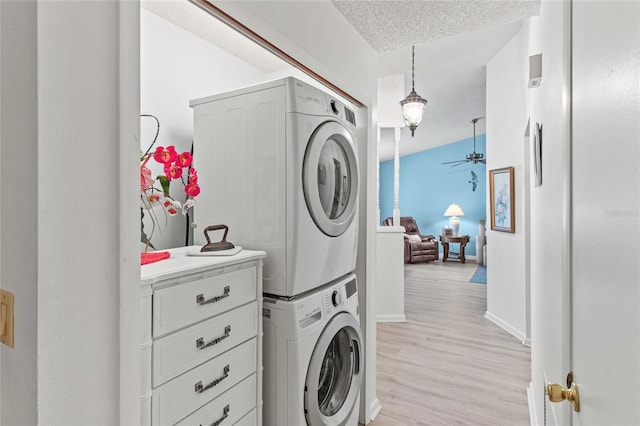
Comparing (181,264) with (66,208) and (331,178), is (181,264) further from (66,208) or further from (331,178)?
(331,178)

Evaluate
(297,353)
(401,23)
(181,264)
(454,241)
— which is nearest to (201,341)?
(181,264)

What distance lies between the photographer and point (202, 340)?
1.12m

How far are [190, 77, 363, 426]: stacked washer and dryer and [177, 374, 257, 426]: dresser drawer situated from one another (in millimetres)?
146

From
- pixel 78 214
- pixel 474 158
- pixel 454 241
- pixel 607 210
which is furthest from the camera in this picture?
pixel 454 241

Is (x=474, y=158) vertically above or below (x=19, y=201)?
above

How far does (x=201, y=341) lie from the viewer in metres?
1.12

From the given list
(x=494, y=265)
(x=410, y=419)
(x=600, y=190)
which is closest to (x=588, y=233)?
(x=600, y=190)

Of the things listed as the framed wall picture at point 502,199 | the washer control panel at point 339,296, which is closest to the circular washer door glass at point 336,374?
the washer control panel at point 339,296

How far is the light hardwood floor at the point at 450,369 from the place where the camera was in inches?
88.0

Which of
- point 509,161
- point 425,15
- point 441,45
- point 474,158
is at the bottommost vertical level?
point 509,161

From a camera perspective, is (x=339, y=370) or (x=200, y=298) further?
(x=339, y=370)

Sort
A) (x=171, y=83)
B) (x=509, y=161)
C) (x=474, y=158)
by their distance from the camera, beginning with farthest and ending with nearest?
1. (x=474, y=158)
2. (x=509, y=161)
3. (x=171, y=83)

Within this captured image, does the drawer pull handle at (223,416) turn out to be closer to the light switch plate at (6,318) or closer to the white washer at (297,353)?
the white washer at (297,353)

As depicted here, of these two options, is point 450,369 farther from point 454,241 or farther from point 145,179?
point 454,241
